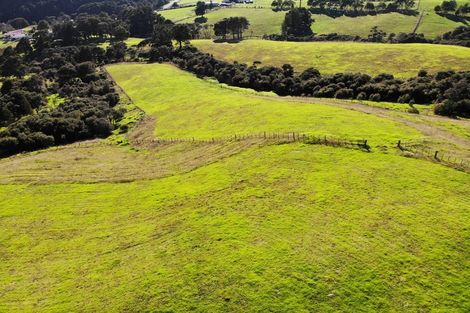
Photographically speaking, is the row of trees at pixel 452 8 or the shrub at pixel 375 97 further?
the row of trees at pixel 452 8

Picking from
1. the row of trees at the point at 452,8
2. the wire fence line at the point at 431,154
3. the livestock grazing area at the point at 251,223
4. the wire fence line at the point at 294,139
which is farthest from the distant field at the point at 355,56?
the row of trees at the point at 452,8

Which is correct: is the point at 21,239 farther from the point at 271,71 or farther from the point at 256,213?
the point at 271,71

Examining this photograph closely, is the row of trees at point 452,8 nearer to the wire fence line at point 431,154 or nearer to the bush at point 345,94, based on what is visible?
the bush at point 345,94

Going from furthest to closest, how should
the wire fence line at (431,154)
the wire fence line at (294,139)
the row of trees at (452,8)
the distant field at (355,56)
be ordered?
the row of trees at (452,8) → the distant field at (355,56) → the wire fence line at (294,139) → the wire fence line at (431,154)

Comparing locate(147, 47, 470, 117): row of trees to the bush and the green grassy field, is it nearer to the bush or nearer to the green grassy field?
the bush

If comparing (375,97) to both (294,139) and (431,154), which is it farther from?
(431,154)

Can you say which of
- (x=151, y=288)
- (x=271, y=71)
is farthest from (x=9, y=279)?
(x=271, y=71)

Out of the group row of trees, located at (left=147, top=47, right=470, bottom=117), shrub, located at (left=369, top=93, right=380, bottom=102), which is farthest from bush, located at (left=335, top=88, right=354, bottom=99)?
shrub, located at (left=369, top=93, right=380, bottom=102)
